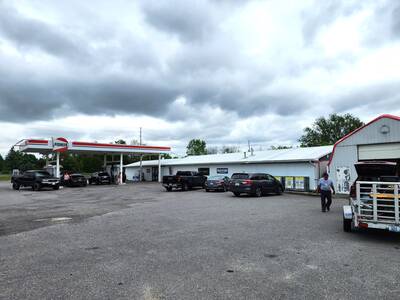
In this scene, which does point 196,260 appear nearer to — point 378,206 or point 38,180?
point 378,206

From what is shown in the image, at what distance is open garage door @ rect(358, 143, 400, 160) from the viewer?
16.9m

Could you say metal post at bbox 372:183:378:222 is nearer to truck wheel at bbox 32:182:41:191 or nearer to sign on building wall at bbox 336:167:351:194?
sign on building wall at bbox 336:167:351:194

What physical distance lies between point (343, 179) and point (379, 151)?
9.89ft

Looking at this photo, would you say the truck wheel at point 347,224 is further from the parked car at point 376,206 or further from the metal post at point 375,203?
the metal post at point 375,203

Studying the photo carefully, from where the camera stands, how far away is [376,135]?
17.6 metres

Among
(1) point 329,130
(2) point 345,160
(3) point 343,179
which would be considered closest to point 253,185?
(3) point 343,179

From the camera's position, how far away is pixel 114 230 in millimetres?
8406

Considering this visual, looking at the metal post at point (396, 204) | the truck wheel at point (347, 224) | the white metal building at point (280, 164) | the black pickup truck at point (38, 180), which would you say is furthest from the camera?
the black pickup truck at point (38, 180)

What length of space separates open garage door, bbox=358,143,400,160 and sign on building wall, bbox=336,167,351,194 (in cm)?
133

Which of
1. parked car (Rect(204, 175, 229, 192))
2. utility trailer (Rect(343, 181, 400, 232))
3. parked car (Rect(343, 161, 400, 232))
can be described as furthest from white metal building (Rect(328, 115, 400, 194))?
utility trailer (Rect(343, 181, 400, 232))

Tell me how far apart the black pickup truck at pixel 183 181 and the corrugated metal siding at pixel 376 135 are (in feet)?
40.1

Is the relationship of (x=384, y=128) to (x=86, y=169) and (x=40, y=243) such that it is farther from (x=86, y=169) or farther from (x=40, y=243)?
(x=86, y=169)

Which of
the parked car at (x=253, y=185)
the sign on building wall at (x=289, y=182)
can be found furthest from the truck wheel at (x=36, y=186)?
the sign on building wall at (x=289, y=182)

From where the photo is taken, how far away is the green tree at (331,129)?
59594 millimetres
